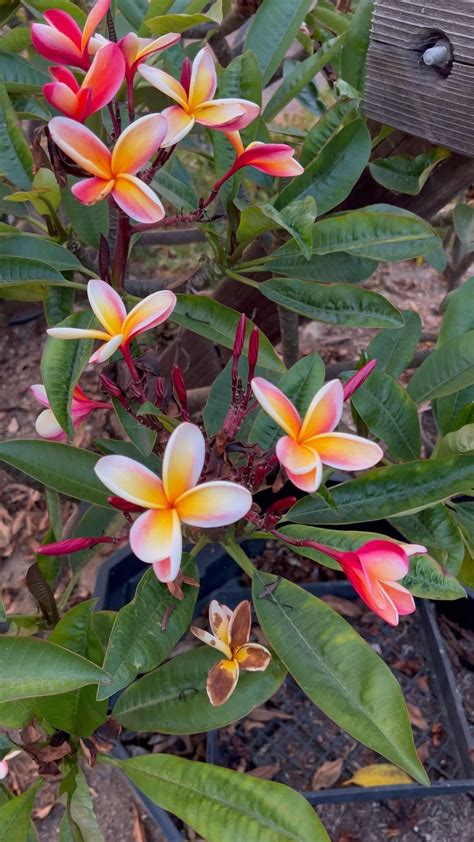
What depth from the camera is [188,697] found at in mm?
748

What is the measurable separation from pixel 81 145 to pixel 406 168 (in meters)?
0.54

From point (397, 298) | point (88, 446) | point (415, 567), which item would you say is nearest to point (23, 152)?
point (415, 567)

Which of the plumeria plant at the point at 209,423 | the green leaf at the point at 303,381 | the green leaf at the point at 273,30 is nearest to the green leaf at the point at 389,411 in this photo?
the plumeria plant at the point at 209,423

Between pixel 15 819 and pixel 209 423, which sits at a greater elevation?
pixel 209 423

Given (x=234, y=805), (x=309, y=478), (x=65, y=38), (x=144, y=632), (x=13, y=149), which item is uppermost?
(x=65, y=38)

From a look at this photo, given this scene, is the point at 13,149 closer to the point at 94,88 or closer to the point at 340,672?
the point at 94,88

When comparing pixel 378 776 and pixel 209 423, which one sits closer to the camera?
pixel 209 423

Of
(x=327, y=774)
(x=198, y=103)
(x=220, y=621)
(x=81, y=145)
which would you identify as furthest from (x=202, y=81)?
(x=327, y=774)

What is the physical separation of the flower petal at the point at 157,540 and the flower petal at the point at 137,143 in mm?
254

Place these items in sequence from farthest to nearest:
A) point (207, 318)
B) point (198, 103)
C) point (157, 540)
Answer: point (207, 318), point (198, 103), point (157, 540)

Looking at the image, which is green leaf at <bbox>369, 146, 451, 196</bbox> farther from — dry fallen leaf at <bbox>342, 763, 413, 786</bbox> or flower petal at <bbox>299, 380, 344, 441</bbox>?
dry fallen leaf at <bbox>342, 763, 413, 786</bbox>

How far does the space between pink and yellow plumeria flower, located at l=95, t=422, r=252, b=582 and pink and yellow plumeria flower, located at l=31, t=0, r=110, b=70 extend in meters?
0.33

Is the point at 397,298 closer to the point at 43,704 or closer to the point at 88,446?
the point at 88,446

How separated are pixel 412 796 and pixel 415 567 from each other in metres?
0.67
